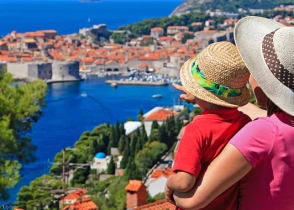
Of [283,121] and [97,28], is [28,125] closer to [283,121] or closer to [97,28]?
[283,121]

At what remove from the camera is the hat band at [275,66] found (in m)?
0.66

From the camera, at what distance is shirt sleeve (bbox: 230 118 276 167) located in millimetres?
639

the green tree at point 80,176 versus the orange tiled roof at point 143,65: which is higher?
the orange tiled roof at point 143,65

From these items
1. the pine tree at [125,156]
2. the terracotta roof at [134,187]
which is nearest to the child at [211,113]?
the terracotta roof at [134,187]

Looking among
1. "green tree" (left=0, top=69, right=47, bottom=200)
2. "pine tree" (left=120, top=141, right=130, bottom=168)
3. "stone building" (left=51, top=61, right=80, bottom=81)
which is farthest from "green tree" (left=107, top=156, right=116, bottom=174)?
"stone building" (left=51, top=61, right=80, bottom=81)

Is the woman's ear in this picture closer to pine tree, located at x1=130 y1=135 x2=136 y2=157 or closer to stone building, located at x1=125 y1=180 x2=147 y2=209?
stone building, located at x1=125 y1=180 x2=147 y2=209

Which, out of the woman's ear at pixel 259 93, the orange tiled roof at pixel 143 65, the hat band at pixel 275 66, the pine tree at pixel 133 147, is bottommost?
the pine tree at pixel 133 147

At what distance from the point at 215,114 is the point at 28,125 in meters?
3.60

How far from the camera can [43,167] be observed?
31.2 feet

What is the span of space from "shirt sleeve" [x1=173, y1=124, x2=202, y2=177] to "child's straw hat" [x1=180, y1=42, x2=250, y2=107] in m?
0.07

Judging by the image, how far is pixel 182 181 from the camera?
70 centimetres

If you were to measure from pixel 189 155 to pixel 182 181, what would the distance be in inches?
1.4

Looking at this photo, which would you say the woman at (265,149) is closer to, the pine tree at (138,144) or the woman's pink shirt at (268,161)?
the woman's pink shirt at (268,161)

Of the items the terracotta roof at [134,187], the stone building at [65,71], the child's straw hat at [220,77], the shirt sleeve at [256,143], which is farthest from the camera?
the stone building at [65,71]
